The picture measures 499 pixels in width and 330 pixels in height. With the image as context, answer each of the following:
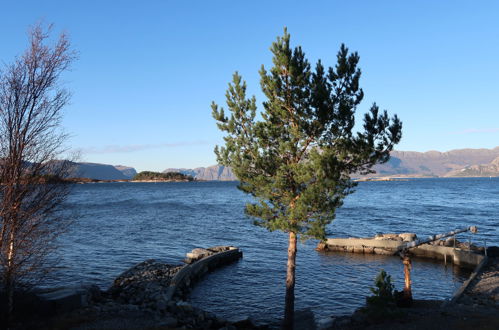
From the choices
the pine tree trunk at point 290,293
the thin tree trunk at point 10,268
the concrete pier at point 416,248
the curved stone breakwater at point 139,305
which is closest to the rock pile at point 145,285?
the curved stone breakwater at point 139,305

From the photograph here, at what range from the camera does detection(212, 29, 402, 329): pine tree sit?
47.8 feet

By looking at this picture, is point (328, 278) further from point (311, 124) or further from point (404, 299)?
point (311, 124)

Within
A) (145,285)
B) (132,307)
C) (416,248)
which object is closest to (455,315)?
(132,307)

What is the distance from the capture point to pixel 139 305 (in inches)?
757

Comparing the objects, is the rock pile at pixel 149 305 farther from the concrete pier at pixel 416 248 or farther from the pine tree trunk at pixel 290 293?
the concrete pier at pixel 416 248

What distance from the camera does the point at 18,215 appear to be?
39.9 feet

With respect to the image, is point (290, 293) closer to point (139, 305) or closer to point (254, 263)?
point (139, 305)

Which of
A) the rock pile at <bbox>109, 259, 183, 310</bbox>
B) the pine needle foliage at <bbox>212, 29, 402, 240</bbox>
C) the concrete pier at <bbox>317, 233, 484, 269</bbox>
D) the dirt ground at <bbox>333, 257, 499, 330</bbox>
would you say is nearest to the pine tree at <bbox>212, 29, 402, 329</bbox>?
the pine needle foliage at <bbox>212, 29, 402, 240</bbox>

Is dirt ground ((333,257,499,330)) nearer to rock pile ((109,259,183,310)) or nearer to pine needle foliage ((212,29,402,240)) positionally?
pine needle foliage ((212,29,402,240))

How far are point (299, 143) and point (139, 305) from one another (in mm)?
12779

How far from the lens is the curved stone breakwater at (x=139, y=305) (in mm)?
15000

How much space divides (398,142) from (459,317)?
8557 millimetres

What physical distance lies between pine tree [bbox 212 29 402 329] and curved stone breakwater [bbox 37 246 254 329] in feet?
16.4

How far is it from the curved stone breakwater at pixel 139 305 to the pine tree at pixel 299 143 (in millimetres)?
4987
